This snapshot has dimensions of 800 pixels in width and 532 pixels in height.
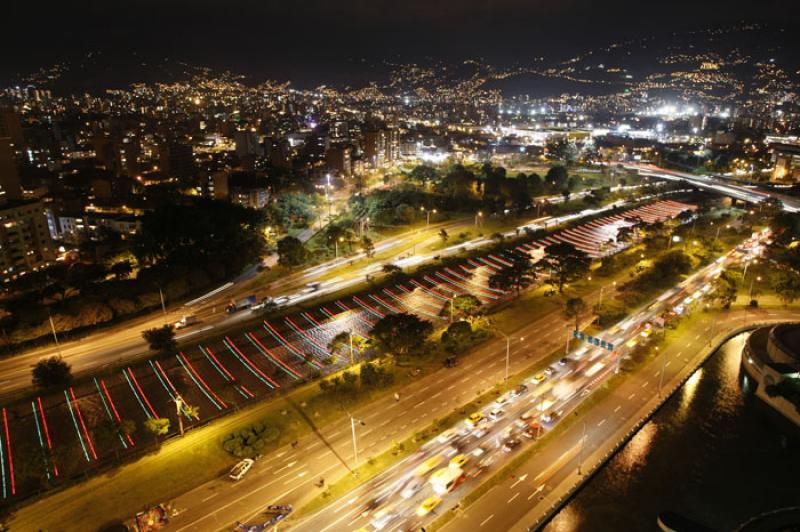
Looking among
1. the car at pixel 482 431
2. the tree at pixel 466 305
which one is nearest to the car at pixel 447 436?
the car at pixel 482 431

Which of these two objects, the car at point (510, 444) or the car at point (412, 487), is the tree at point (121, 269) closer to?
the car at point (412, 487)

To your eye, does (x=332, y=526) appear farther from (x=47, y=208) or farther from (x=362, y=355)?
(x=47, y=208)

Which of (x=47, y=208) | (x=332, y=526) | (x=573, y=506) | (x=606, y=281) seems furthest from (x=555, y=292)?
(x=47, y=208)

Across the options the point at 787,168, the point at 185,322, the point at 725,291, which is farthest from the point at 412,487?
the point at 787,168

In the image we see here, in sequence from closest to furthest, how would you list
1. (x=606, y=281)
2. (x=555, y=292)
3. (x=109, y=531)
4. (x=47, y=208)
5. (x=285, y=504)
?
(x=109, y=531), (x=285, y=504), (x=555, y=292), (x=606, y=281), (x=47, y=208)

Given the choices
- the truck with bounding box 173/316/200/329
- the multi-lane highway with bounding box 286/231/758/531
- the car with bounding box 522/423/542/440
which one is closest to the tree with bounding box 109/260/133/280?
the truck with bounding box 173/316/200/329
